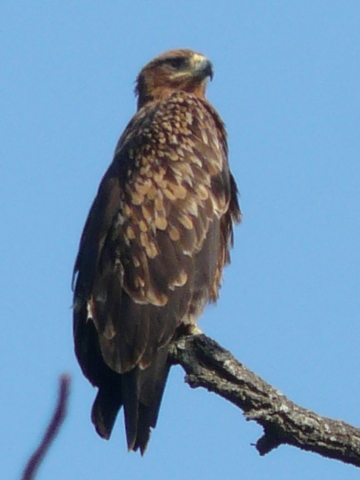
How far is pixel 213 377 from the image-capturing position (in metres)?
4.13

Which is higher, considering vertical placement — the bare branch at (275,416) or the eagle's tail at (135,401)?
the eagle's tail at (135,401)

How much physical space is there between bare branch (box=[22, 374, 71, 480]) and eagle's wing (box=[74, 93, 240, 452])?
3384 millimetres

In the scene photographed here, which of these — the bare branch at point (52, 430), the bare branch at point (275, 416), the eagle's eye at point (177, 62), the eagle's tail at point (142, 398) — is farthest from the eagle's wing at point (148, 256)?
the bare branch at point (52, 430)

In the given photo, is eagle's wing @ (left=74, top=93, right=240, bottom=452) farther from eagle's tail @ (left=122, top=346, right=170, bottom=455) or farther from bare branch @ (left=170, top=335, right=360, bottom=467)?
bare branch @ (left=170, top=335, right=360, bottom=467)

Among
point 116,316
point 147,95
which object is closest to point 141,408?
point 116,316

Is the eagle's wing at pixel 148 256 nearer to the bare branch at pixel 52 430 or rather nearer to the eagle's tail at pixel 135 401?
the eagle's tail at pixel 135 401

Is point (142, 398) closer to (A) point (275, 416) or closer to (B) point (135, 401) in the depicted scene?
(B) point (135, 401)

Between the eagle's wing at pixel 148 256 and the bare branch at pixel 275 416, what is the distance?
93cm

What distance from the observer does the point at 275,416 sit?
3729mm

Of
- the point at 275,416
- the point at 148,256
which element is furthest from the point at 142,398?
the point at 275,416

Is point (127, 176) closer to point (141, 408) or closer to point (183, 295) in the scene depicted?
point (183, 295)

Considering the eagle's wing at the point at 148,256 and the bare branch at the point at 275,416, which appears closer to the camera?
the bare branch at the point at 275,416

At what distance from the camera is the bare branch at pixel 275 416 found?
Result: 362 cm

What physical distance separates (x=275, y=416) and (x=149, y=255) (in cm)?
200
